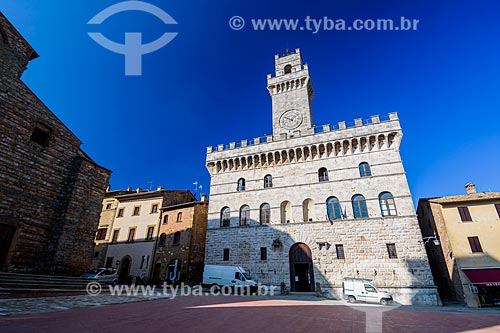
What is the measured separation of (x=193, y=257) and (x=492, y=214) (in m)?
24.0

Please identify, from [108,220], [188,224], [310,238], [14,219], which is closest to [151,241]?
[188,224]

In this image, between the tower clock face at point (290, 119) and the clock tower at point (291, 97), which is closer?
the clock tower at point (291, 97)

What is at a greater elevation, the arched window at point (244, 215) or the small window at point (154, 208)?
the small window at point (154, 208)

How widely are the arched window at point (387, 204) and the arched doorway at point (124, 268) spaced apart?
83.0 feet

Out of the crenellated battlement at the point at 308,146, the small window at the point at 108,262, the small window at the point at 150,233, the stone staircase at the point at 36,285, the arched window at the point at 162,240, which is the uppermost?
the crenellated battlement at the point at 308,146

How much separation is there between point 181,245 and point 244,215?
745 centimetres

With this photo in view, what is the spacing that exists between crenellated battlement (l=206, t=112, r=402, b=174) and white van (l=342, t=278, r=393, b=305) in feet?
34.9

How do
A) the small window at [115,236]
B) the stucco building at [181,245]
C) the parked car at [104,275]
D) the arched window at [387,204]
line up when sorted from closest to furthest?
the parked car at [104,275] → the arched window at [387,204] → the stucco building at [181,245] → the small window at [115,236]

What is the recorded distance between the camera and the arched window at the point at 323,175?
21.4 meters

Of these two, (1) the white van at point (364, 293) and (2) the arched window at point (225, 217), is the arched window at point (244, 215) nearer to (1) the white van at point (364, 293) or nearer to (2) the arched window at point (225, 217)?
(2) the arched window at point (225, 217)

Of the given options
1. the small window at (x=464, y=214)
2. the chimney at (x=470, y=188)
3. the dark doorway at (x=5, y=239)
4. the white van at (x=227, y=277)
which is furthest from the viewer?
the chimney at (x=470, y=188)

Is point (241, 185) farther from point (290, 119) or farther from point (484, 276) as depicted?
point (484, 276)

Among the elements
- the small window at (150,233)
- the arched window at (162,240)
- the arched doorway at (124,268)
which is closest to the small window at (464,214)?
the arched window at (162,240)

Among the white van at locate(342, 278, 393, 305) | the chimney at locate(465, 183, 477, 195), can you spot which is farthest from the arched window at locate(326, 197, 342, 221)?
the chimney at locate(465, 183, 477, 195)
